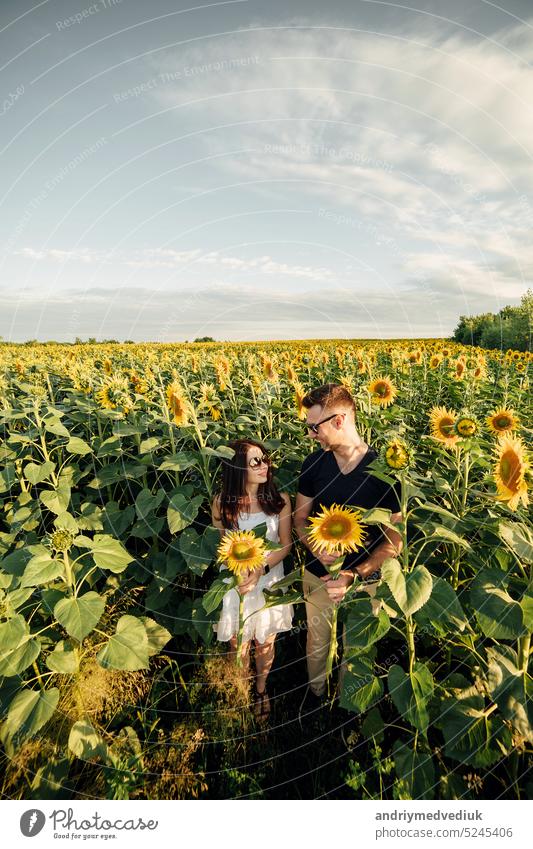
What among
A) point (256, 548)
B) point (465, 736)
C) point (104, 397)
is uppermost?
point (104, 397)

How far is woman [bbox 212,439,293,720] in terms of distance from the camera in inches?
128

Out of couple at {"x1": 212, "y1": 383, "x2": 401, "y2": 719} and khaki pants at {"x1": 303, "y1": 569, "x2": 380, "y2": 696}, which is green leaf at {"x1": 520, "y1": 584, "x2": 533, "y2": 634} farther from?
khaki pants at {"x1": 303, "y1": 569, "x2": 380, "y2": 696}

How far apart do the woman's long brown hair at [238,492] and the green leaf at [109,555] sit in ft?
2.50

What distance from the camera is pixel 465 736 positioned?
2264mm

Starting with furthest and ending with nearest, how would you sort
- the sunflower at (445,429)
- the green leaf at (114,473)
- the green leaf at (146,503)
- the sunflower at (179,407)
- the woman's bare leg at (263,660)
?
the green leaf at (114,473) < the sunflower at (179,407) < the green leaf at (146,503) < the woman's bare leg at (263,660) < the sunflower at (445,429)

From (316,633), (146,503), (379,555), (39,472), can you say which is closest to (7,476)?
(39,472)

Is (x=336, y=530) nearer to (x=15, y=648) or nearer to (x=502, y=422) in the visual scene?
(x=502, y=422)

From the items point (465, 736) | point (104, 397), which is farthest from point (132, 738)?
point (104, 397)

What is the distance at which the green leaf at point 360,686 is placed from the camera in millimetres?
2342

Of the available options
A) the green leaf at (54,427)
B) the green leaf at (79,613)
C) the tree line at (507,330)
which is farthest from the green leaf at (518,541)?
the tree line at (507,330)

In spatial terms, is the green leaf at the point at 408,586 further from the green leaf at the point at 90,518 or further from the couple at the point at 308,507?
the green leaf at the point at 90,518
